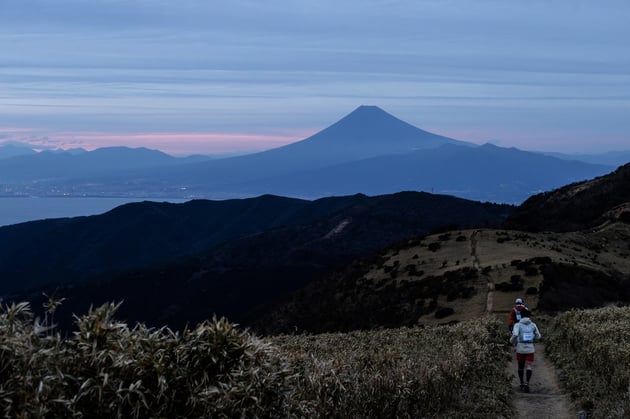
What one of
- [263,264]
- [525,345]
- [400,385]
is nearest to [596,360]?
[525,345]

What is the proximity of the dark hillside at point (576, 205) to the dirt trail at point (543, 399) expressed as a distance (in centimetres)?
6200

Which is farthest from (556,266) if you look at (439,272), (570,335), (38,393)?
(38,393)

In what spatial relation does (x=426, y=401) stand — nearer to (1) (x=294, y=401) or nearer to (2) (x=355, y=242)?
(1) (x=294, y=401)

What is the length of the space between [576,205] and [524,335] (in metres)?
78.4

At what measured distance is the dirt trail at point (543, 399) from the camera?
1119 centimetres

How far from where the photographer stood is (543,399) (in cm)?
1247

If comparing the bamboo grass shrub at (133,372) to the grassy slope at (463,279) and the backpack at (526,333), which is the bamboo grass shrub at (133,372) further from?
the grassy slope at (463,279)

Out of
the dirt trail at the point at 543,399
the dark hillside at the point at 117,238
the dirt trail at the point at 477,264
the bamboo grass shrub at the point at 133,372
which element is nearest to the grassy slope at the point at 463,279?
the dirt trail at the point at 477,264

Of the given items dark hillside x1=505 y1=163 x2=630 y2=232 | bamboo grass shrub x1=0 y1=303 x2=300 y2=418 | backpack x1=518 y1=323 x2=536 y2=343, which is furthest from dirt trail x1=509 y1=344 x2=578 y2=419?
dark hillside x1=505 y1=163 x2=630 y2=232

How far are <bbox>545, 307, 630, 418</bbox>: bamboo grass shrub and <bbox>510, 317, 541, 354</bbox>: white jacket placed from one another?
1017 millimetres

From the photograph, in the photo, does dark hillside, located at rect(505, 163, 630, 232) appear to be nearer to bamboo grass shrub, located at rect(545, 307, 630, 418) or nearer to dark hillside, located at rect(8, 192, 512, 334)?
dark hillside, located at rect(8, 192, 512, 334)

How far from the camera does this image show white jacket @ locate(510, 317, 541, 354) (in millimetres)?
13562

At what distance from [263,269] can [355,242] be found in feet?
56.6

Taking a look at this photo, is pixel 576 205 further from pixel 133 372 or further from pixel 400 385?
pixel 133 372
